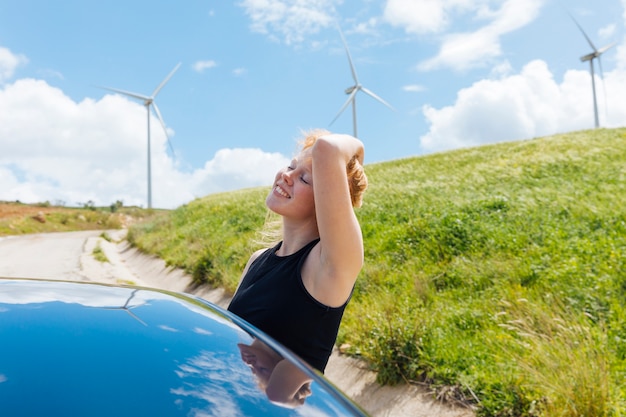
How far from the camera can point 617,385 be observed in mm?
4449

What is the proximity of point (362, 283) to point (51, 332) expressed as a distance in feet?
22.2

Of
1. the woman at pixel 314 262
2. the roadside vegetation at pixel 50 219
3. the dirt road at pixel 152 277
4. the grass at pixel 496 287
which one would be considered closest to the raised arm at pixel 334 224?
the woman at pixel 314 262

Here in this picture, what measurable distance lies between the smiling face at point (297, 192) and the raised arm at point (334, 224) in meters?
0.30

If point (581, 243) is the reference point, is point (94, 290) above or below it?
below

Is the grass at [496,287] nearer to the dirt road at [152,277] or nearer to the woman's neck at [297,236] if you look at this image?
the dirt road at [152,277]

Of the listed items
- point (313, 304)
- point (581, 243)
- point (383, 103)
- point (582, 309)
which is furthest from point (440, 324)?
point (383, 103)

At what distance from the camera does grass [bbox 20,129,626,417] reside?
441 centimetres

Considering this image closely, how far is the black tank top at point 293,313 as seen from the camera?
7.18 feet

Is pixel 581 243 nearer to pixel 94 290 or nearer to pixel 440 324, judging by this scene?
pixel 440 324

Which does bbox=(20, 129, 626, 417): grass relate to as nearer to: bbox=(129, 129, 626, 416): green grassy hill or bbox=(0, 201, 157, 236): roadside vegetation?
bbox=(129, 129, 626, 416): green grassy hill

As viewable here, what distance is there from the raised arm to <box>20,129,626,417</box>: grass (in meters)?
1.19

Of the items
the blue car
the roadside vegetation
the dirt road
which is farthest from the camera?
the roadside vegetation

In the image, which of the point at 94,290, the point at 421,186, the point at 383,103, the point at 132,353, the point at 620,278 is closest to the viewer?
the point at 132,353

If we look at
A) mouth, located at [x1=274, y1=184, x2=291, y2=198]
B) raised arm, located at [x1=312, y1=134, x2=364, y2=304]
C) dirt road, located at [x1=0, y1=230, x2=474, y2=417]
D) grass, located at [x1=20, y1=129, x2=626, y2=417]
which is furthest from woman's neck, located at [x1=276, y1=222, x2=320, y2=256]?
dirt road, located at [x1=0, y1=230, x2=474, y2=417]
